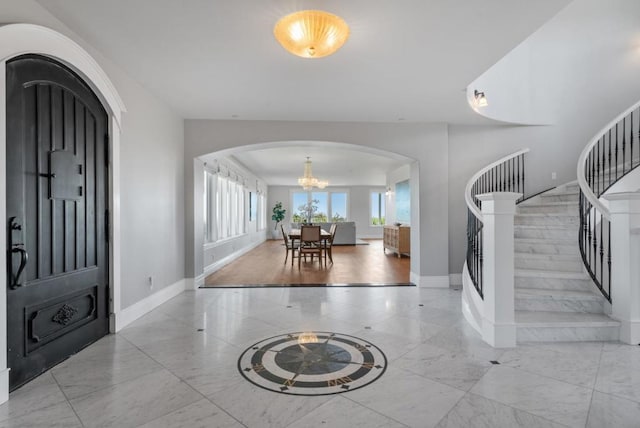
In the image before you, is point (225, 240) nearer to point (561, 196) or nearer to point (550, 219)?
point (550, 219)

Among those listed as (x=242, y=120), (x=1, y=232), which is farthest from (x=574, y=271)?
(x=1, y=232)

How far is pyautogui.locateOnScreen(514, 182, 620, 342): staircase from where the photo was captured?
2.93 metres

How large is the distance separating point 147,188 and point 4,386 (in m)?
2.33

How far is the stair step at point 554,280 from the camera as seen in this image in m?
3.43

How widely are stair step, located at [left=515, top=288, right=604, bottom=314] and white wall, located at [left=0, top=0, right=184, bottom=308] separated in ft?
13.1

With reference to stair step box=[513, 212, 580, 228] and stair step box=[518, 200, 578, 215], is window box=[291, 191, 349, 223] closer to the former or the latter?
stair step box=[518, 200, 578, 215]

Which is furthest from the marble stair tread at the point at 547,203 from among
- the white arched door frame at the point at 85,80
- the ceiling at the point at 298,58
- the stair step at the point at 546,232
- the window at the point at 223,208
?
the window at the point at 223,208

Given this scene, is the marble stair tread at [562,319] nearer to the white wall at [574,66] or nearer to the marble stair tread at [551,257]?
the marble stair tread at [551,257]

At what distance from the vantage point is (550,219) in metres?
4.47

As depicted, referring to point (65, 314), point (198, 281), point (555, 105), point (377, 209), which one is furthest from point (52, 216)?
point (377, 209)

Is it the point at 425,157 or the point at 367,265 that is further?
the point at 367,265

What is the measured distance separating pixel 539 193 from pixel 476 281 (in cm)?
279

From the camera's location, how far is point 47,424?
178 centimetres

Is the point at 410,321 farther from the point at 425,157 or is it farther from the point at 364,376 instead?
the point at 425,157
